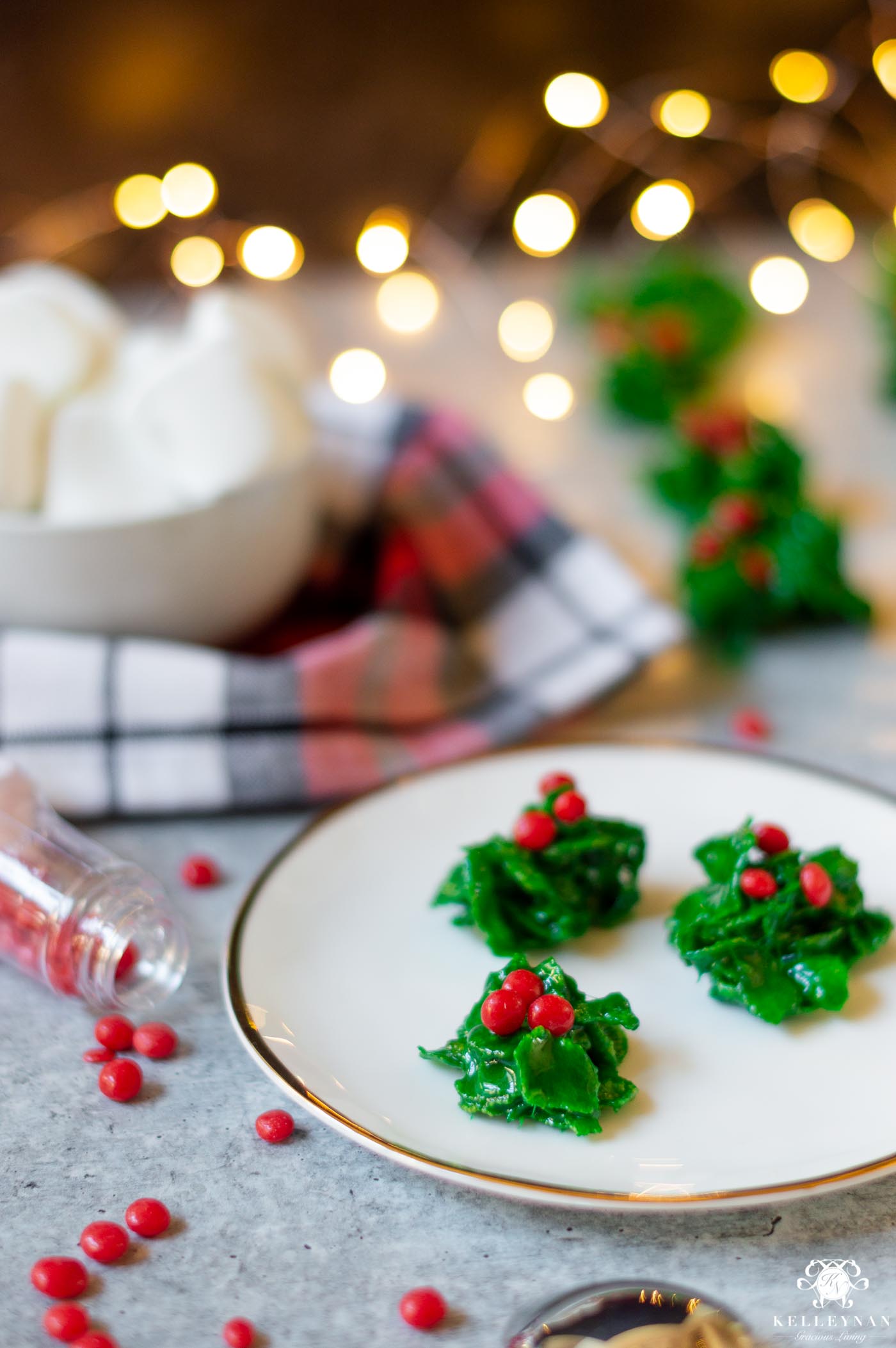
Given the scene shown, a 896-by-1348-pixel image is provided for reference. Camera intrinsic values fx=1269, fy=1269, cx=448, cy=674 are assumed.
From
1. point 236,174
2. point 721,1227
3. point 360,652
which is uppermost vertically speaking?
point 721,1227

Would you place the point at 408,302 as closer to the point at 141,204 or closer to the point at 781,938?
the point at 141,204

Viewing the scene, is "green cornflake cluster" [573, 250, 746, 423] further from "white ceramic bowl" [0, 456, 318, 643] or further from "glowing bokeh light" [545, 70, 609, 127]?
"white ceramic bowl" [0, 456, 318, 643]

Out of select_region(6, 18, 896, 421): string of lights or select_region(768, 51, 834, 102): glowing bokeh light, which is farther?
select_region(768, 51, 834, 102): glowing bokeh light

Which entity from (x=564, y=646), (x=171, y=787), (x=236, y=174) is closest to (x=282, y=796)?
(x=171, y=787)

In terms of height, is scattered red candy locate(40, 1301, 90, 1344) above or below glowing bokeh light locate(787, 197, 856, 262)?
below

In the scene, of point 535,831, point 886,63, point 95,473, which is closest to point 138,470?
point 95,473

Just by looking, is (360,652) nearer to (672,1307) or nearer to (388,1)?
(672,1307)

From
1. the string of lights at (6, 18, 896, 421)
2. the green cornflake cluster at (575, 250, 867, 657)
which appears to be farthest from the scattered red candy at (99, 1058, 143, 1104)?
the string of lights at (6, 18, 896, 421)
